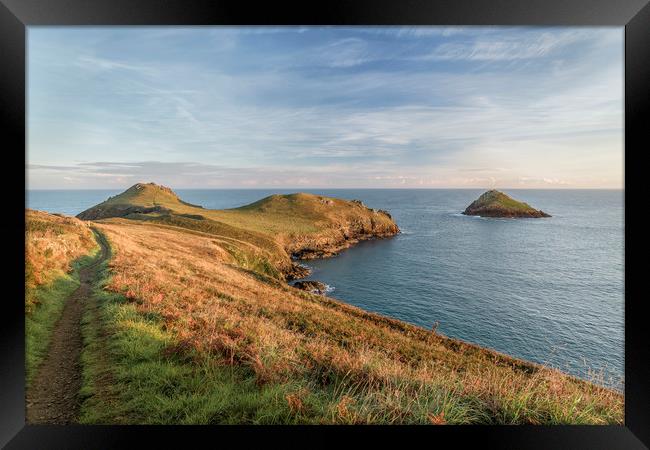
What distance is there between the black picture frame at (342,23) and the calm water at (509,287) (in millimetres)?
7543

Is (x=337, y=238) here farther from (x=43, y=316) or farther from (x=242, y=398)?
(x=242, y=398)

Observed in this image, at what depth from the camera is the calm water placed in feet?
82.9

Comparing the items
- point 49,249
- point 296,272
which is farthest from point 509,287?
point 49,249

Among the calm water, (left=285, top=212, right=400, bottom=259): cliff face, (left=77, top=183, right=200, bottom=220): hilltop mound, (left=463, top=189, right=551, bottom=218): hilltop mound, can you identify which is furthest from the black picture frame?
(left=463, top=189, right=551, bottom=218): hilltop mound

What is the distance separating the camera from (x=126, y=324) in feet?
20.3

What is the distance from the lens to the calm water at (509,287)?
25266 millimetres

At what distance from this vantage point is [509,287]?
3878 cm

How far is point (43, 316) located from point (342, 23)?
1023 centimetres

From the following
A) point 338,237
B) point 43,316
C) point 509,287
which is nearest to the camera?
point 43,316

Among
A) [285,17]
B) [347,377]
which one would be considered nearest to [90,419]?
[347,377]

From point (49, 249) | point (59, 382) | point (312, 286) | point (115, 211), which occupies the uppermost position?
point (115, 211)

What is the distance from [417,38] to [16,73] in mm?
17518

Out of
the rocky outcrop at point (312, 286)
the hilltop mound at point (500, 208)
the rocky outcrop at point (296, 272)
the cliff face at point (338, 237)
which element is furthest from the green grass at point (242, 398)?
the hilltop mound at point (500, 208)

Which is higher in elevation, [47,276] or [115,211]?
[115,211]
